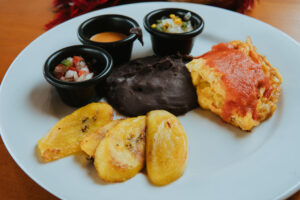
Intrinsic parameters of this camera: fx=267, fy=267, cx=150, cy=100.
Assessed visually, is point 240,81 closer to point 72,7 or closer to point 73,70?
point 73,70

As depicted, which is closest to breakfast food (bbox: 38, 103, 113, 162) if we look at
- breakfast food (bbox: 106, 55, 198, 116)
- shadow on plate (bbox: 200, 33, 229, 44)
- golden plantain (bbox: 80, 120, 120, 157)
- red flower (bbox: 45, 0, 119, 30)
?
golden plantain (bbox: 80, 120, 120, 157)

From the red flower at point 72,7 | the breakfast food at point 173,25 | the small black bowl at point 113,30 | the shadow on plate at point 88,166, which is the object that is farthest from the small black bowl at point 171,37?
the shadow on plate at point 88,166

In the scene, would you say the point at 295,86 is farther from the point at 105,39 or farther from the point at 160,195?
the point at 105,39

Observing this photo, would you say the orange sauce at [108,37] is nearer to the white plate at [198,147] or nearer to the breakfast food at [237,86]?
the white plate at [198,147]

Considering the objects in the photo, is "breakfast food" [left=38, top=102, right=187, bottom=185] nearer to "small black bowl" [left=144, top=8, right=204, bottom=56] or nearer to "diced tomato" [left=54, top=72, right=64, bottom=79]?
"diced tomato" [left=54, top=72, right=64, bottom=79]

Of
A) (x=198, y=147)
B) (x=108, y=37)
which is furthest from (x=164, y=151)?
(x=108, y=37)

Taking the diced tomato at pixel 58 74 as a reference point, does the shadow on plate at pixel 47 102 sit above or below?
below
